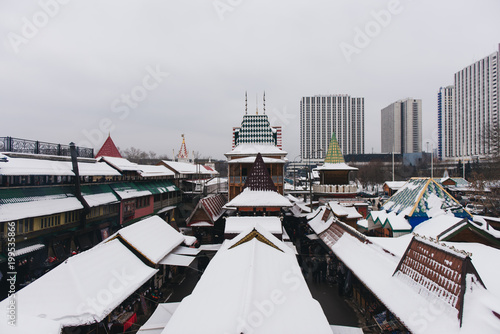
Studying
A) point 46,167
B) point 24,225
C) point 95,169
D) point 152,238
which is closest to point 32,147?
point 46,167

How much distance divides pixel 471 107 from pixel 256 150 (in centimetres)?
8843

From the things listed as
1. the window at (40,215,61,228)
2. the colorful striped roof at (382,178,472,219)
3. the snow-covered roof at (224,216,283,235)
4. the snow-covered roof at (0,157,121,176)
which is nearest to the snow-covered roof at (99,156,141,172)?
the snow-covered roof at (0,157,121,176)

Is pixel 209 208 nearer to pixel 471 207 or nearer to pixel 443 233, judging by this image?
pixel 443 233

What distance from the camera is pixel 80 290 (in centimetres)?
809

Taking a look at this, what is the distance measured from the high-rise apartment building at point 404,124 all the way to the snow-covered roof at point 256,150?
74242 millimetres

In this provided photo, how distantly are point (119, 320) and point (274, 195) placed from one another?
12.9 metres

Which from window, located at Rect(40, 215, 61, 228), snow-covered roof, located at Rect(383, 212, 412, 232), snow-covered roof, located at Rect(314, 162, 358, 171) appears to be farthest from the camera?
snow-covered roof, located at Rect(314, 162, 358, 171)

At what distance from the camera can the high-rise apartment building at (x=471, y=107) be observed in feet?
251

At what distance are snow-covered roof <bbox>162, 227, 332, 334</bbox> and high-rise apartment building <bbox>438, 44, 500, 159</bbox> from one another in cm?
8707

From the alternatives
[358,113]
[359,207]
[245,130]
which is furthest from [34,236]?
[358,113]

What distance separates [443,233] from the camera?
35.9ft

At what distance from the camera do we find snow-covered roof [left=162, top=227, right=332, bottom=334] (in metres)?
5.95

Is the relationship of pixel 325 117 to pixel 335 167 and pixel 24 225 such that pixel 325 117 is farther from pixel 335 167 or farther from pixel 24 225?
pixel 24 225

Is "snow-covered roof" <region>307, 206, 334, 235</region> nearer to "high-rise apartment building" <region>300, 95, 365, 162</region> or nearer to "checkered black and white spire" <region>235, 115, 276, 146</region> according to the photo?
"checkered black and white spire" <region>235, 115, 276, 146</region>
